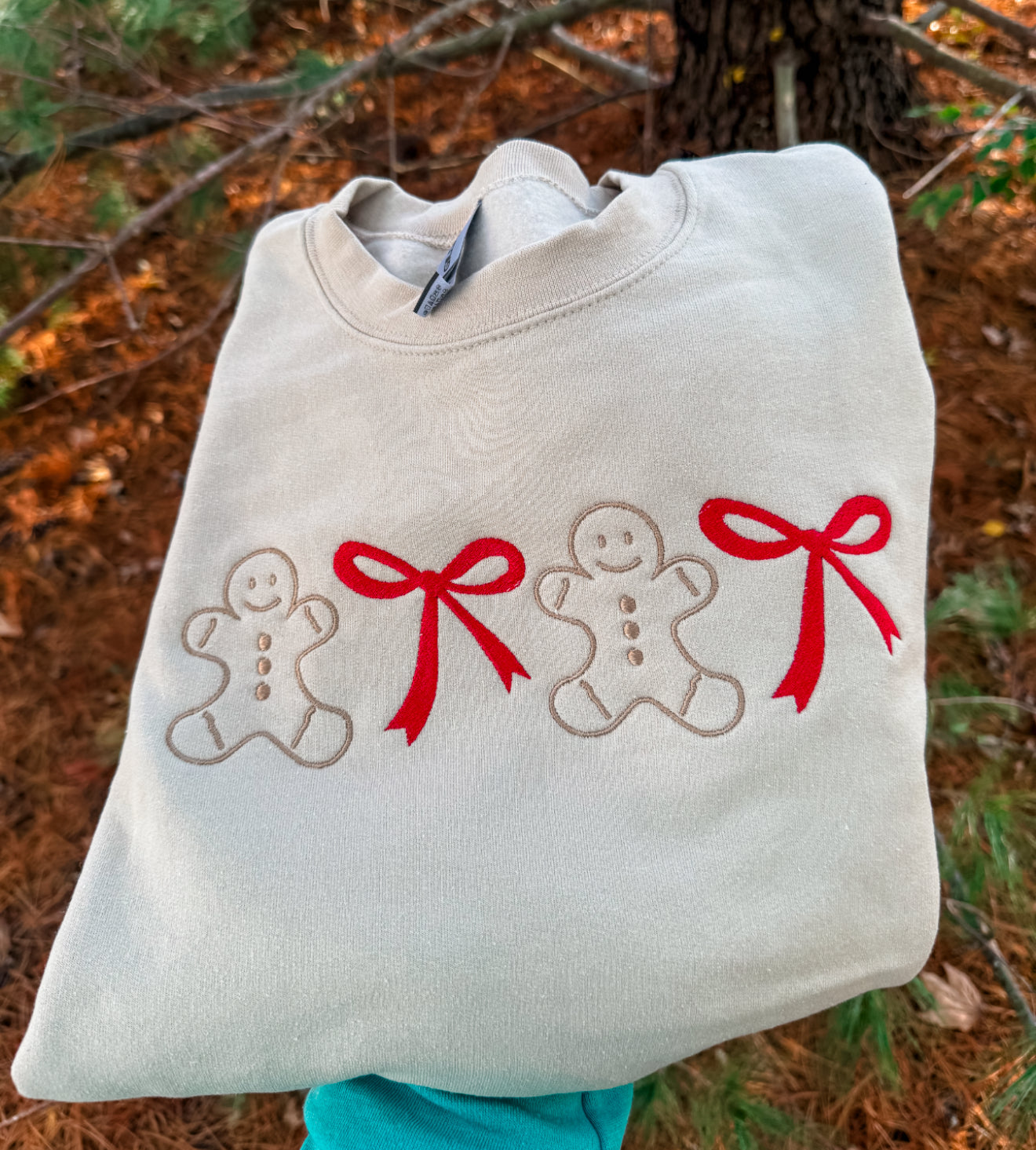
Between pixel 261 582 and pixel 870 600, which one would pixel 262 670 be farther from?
pixel 870 600

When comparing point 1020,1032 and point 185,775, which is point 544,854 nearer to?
point 185,775

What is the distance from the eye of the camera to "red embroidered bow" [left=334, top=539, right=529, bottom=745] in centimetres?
74

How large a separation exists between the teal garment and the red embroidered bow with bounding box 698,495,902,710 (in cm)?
44

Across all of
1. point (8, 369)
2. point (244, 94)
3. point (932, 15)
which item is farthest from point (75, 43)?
point (932, 15)

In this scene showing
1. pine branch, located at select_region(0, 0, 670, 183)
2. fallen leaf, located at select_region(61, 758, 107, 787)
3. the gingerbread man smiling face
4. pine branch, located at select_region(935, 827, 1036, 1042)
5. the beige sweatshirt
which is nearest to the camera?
the beige sweatshirt

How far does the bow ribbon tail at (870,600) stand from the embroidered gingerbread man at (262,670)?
1.56ft

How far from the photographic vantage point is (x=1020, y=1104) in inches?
37.4

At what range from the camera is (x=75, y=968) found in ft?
2.27

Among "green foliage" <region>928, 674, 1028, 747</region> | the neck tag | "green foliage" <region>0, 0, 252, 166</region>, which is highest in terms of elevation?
"green foliage" <region>0, 0, 252, 166</region>

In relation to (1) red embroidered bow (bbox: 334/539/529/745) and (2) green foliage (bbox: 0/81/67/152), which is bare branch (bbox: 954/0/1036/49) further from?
(2) green foliage (bbox: 0/81/67/152)

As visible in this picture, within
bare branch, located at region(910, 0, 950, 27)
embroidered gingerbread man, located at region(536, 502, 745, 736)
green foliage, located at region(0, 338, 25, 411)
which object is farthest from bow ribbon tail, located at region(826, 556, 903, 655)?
green foliage, located at region(0, 338, 25, 411)

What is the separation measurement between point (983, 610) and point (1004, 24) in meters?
0.78

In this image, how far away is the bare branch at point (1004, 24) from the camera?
3.23ft

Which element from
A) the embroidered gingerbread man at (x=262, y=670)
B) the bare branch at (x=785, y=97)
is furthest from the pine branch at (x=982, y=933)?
the bare branch at (x=785, y=97)
